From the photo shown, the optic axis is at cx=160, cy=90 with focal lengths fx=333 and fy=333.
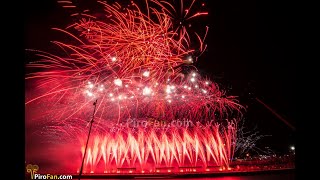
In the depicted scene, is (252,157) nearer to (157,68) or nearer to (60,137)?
(157,68)

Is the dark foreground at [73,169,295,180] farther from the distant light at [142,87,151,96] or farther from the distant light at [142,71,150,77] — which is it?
the distant light at [142,71,150,77]

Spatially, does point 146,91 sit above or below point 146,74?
below

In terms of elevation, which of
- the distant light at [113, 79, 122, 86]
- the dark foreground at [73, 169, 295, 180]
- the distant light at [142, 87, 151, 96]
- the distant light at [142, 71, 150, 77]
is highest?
the distant light at [142, 71, 150, 77]

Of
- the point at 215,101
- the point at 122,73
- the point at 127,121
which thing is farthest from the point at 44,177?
the point at 215,101

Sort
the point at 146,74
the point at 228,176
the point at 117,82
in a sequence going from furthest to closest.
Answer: the point at 228,176, the point at 117,82, the point at 146,74

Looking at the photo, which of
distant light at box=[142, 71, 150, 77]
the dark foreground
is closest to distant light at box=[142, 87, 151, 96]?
distant light at box=[142, 71, 150, 77]

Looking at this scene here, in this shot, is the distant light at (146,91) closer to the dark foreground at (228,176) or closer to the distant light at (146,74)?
the distant light at (146,74)

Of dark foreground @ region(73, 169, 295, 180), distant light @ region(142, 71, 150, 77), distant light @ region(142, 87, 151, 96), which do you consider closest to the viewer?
distant light @ region(142, 71, 150, 77)

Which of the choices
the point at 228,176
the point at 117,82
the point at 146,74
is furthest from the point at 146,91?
the point at 228,176

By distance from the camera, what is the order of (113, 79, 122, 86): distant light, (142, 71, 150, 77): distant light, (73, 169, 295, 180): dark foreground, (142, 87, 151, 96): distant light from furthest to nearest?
(73, 169, 295, 180): dark foreground, (142, 87, 151, 96): distant light, (113, 79, 122, 86): distant light, (142, 71, 150, 77): distant light

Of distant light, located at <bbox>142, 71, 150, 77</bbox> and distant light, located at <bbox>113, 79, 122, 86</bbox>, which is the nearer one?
distant light, located at <bbox>142, 71, 150, 77</bbox>

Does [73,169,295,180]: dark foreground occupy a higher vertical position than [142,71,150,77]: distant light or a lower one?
lower

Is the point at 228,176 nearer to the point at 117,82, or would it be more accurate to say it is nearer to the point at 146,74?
the point at 146,74

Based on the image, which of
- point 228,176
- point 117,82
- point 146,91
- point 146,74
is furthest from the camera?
point 228,176
